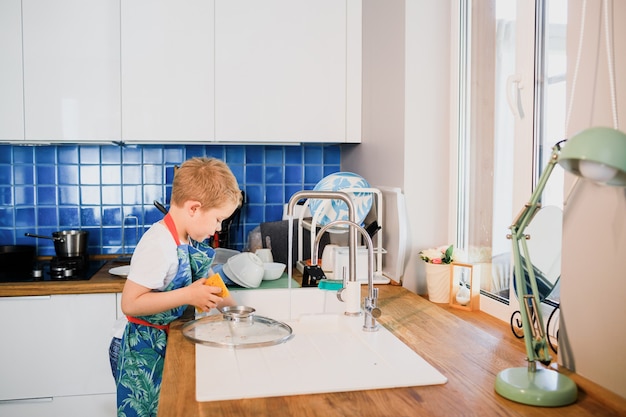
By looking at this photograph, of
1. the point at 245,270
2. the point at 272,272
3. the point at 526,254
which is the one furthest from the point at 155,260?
the point at 526,254

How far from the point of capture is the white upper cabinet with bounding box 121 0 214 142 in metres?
2.64

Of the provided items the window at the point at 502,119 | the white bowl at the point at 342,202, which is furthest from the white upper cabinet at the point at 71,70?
the window at the point at 502,119

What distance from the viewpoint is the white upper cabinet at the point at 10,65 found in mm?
2580

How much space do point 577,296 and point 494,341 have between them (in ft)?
1.20

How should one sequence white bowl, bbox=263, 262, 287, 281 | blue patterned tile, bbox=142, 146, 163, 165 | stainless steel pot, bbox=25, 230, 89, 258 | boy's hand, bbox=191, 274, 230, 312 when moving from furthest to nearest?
blue patterned tile, bbox=142, 146, 163, 165 < stainless steel pot, bbox=25, 230, 89, 258 < white bowl, bbox=263, 262, 287, 281 < boy's hand, bbox=191, 274, 230, 312

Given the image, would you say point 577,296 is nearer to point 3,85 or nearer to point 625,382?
point 625,382

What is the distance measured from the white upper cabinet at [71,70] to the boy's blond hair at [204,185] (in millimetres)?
1009

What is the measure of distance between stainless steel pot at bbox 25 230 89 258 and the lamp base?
2049 mm

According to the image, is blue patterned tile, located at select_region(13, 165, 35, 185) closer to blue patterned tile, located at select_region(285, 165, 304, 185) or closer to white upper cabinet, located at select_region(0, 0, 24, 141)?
white upper cabinet, located at select_region(0, 0, 24, 141)

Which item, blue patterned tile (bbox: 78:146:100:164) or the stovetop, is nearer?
the stovetop

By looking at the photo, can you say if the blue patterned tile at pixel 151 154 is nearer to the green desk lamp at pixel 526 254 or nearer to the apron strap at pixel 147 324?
the apron strap at pixel 147 324

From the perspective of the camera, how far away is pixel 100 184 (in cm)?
303

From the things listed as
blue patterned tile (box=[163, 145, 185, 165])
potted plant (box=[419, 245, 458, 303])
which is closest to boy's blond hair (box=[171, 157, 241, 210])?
potted plant (box=[419, 245, 458, 303])

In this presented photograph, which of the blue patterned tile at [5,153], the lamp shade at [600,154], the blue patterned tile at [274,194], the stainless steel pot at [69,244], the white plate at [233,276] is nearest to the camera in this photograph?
the lamp shade at [600,154]
